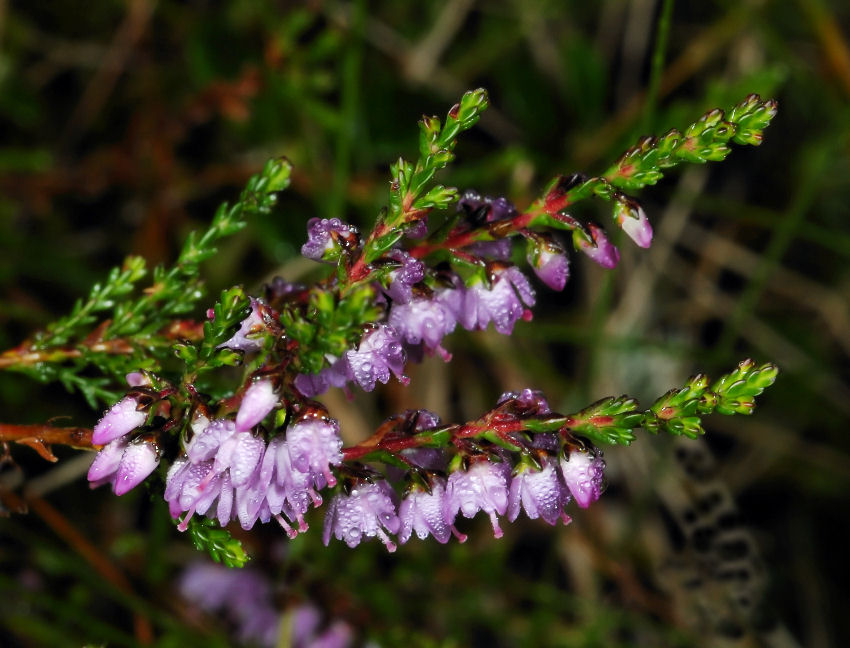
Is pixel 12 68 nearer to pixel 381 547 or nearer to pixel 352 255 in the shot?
pixel 381 547

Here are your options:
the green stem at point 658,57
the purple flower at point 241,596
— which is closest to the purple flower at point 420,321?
the green stem at point 658,57

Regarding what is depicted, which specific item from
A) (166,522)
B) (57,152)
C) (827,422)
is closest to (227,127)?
(57,152)

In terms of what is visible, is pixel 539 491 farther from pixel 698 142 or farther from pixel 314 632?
pixel 314 632

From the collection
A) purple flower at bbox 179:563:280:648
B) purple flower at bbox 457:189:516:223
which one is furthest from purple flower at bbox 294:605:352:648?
purple flower at bbox 457:189:516:223

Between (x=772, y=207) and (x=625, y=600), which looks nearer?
(x=625, y=600)

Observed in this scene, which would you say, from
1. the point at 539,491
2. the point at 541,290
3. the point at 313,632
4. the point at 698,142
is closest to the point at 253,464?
the point at 539,491

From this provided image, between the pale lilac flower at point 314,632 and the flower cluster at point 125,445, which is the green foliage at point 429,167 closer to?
the flower cluster at point 125,445

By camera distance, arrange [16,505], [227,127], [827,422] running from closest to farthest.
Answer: [16,505] → [227,127] → [827,422]

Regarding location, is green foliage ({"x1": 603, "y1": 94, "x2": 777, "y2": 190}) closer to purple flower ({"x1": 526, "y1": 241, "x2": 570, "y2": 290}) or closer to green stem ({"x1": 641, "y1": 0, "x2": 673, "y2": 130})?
purple flower ({"x1": 526, "y1": 241, "x2": 570, "y2": 290})
